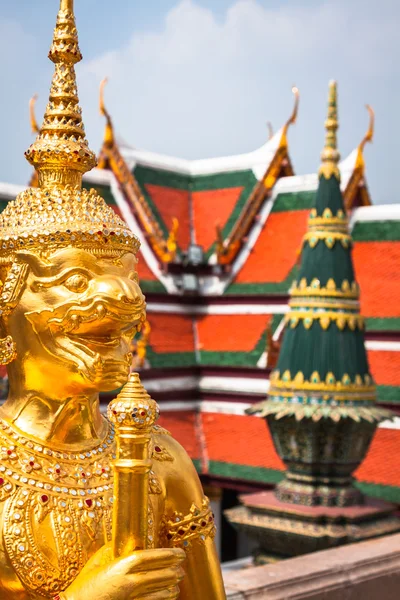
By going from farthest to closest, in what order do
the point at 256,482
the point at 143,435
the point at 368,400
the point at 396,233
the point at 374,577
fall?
1. the point at 396,233
2. the point at 256,482
3. the point at 368,400
4. the point at 374,577
5. the point at 143,435

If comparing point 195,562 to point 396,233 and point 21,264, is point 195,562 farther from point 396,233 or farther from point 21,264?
point 396,233

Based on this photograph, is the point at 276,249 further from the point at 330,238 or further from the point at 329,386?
the point at 329,386

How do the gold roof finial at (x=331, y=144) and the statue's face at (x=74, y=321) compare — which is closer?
the statue's face at (x=74, y=321)

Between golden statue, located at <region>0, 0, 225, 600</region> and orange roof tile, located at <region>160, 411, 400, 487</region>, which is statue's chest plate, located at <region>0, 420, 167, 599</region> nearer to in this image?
golden statue, located at <region>0, 0, 225, 600</region>

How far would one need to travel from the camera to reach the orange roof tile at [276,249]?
572 inches

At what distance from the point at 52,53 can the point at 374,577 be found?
3274mm

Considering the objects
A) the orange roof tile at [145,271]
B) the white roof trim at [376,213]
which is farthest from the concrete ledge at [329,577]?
the orange roof tile at [145,271]

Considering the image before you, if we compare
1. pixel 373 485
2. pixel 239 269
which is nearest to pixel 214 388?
pixel 239 269

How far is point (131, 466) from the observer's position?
2670 millimetres

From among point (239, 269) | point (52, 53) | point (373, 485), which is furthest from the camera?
point (239, 269)

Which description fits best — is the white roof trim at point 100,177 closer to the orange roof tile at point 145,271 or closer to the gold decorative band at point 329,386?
the orange roof tile at point 145,271

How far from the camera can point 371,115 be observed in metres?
13.6

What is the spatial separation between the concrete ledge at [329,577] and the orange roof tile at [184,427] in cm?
807

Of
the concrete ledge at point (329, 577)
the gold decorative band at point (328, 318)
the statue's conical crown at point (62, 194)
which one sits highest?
the statue's conical crown at point (62, 194)
